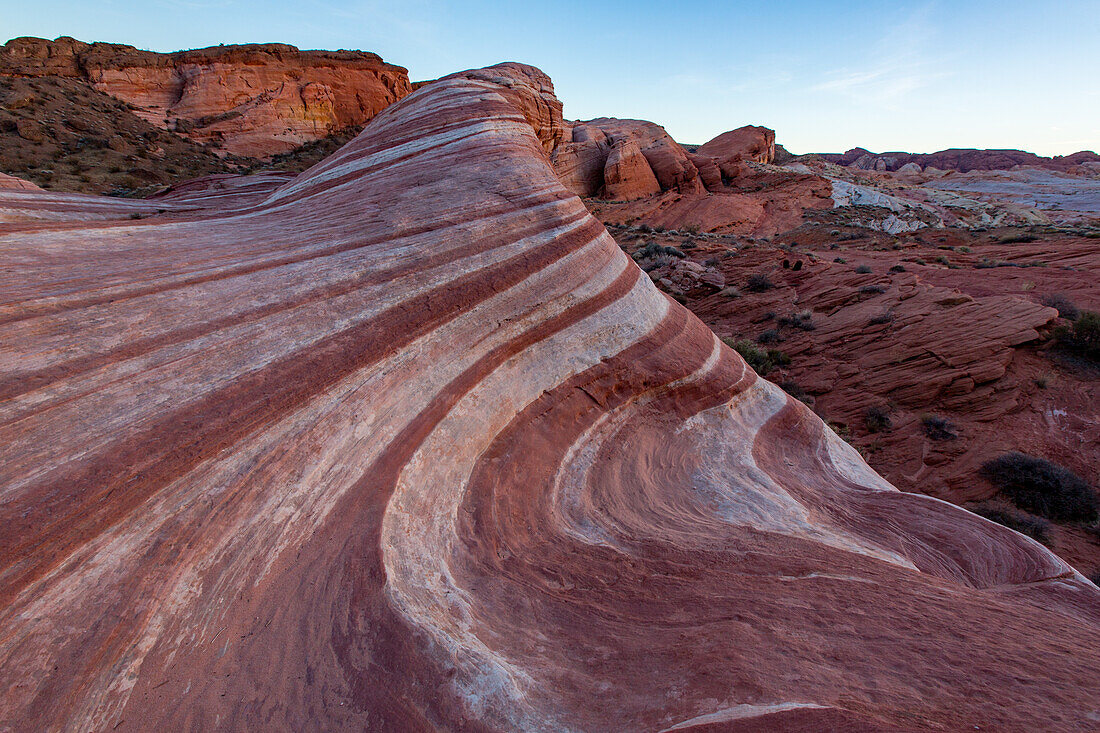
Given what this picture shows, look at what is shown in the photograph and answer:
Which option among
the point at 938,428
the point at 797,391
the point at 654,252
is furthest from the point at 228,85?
the point at 938,428

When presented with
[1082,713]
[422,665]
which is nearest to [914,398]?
[1082,713]

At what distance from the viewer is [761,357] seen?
10.9 meters

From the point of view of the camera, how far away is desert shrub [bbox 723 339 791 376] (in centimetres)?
1084

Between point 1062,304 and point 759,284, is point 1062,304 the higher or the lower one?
the higher one

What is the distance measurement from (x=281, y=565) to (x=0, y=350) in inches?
75.4

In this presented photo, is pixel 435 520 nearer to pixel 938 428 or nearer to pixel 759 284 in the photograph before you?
pixel 938 428

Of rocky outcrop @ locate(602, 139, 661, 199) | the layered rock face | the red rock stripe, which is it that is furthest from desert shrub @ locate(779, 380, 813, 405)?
rocky outcrop @ locate(602, 139, 661, 199)

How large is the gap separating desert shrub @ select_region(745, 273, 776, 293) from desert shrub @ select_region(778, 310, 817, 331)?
2.27 metres

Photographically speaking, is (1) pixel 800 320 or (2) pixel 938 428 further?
(1) pixel 800 320

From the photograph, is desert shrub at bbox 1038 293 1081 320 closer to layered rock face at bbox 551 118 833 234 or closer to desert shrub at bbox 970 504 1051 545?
desert shrub at bbox 970 504 1051 545

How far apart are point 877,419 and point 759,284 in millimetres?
7070

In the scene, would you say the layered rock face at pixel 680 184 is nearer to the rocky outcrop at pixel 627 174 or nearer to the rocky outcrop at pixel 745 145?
the rocky outcrop at pixel 627 174

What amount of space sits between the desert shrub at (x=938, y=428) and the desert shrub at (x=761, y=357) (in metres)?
3.08

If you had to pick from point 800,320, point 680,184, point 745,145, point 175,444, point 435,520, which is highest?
point 745,145
